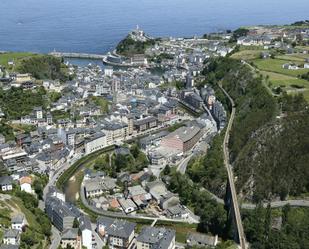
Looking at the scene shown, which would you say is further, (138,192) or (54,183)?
(54,183)

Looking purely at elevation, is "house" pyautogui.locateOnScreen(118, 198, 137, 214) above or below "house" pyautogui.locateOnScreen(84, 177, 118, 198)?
below

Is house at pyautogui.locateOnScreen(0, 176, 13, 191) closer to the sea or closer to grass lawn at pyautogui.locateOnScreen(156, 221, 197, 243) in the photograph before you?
grass lawn at pyautogui.locateOnScreen(156, 221, 197, 243)

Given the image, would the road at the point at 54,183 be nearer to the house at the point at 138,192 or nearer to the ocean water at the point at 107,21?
the house at the point at 138,192

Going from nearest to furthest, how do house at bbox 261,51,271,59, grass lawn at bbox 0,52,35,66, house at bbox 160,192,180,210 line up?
house at bbox 160,192,180,210, house at bbox 261,51,271,59, grass lawn at bbox 0,52,35,66

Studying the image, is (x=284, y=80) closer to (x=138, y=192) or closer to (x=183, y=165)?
(x=183, y=165)

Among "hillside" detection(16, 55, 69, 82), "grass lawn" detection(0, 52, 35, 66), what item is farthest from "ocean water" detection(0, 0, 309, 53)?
"hillside" detection(16, 55, 69, 82)

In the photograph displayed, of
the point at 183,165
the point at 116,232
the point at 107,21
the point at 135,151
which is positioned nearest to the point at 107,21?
the point at 107,21

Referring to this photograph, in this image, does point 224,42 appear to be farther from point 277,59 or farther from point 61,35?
point 61,35
